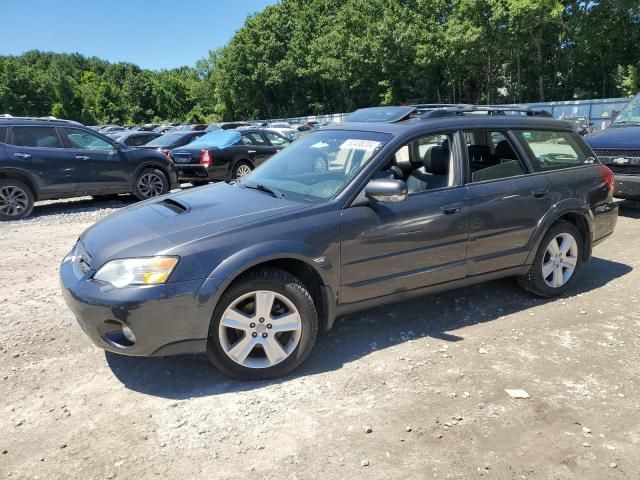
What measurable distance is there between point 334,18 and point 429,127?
49.1 meters

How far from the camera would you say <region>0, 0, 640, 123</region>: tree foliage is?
29.4 meters

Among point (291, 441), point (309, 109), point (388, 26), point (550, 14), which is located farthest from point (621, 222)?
point (309, 109)

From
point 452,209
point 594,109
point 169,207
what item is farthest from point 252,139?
point 594,109

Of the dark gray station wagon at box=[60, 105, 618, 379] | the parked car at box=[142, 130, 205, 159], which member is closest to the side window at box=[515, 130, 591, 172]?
the dark gray station wagon at box=[60, 105, 618, 379]

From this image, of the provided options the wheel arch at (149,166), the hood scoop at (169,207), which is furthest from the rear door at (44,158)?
the hood scoop at (169,207)

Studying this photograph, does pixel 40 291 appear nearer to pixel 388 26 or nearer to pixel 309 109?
pixel 388 26

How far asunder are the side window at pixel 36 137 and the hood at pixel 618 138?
30.7 feet

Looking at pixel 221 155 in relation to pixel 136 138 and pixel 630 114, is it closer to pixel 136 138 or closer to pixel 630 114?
pixel 630 114

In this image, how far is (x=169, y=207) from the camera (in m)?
3.92

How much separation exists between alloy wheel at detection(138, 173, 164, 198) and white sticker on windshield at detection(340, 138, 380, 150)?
7525 mm

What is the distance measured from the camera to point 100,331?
3.18 m

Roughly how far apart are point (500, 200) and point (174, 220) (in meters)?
2.59

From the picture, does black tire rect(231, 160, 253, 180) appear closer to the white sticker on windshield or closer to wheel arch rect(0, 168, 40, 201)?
wheel arch rect(0, 168, 40, 201)

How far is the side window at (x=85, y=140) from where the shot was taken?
9.80 meters
